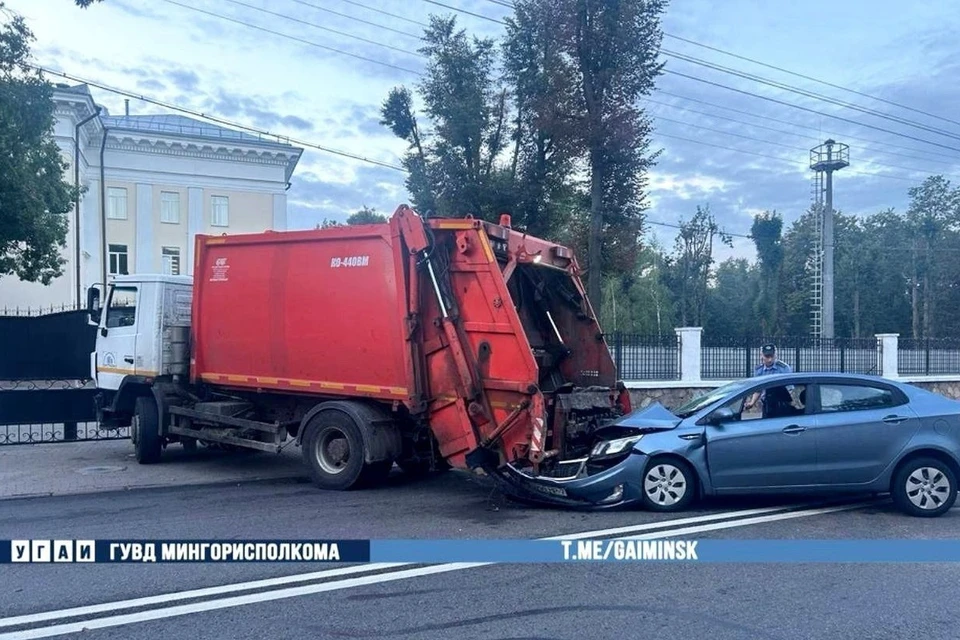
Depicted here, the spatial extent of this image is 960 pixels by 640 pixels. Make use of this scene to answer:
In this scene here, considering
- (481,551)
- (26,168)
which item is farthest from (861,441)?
(26,168)

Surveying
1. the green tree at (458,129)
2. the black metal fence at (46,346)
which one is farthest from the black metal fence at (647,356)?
the black metal fence at (46,346)

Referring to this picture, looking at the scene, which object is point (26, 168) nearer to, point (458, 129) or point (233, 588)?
point (458, 129)

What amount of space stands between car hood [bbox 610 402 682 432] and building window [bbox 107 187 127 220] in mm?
38250

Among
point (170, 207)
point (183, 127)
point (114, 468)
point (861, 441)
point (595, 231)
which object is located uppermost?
point (183, 127)

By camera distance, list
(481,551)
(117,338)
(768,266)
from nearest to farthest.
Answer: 1. (481,551)
2. (117,338)
3. (768,266)

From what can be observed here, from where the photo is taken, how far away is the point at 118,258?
1656 inches

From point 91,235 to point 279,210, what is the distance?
929 centimetres

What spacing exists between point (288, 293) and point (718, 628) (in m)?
6.92

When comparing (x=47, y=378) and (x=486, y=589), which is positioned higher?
(x=47, y=378)

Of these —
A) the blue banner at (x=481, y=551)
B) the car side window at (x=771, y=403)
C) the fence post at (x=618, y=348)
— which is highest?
the fence post at (x=618, y=348)

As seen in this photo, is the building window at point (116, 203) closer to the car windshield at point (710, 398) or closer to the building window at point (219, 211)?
the building window at point (219, 211)

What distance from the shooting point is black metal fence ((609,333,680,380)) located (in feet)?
55.1

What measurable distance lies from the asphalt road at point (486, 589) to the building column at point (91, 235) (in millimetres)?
33656

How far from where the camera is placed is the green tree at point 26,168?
1903cm
